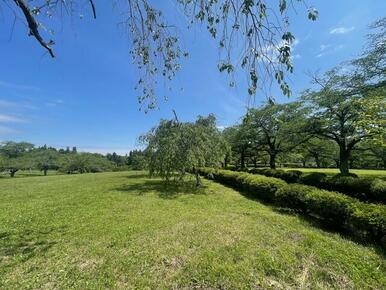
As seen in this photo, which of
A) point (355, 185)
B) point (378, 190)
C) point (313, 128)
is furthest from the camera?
point (313, 128)

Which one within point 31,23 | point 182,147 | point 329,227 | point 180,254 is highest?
point 31,23

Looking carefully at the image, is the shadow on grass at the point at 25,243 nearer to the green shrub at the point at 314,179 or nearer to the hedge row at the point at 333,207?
the hedge row at the point at 333,207

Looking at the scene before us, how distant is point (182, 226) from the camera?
5.79 metres

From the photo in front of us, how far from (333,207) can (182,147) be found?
8.31 meters

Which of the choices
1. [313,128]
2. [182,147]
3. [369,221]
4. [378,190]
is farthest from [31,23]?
[313,128]

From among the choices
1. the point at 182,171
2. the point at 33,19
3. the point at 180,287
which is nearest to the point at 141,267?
the point at 180,287

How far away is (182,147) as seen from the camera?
12859 millimetres

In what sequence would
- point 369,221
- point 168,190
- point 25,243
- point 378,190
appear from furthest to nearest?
point 168,190, point 378,190, point 25,243, point 369,221

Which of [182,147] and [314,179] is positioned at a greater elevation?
[182,147]

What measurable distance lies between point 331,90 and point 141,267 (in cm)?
1586

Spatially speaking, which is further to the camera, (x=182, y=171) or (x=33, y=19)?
(x=182, y=171)

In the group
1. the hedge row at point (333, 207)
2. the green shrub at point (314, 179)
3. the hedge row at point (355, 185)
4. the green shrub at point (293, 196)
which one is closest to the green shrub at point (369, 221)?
the hedge row at point (333, 207)

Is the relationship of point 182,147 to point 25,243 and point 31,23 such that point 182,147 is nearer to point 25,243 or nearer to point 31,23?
point 25,243

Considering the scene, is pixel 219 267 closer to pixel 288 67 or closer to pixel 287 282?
pixel 287 282
